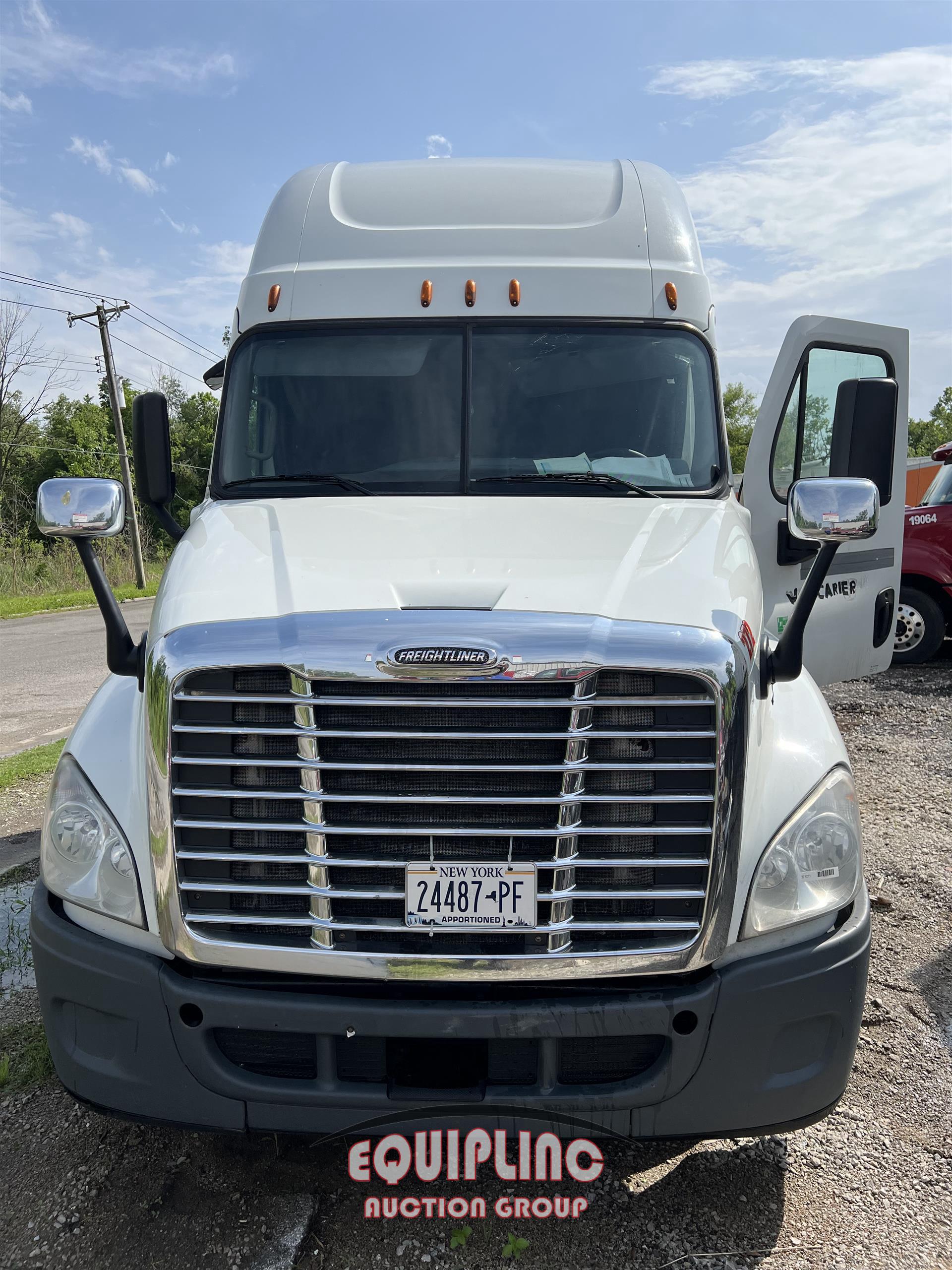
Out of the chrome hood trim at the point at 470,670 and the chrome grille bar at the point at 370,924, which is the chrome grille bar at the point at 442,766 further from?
the chrome grille bar at the point at 370,924

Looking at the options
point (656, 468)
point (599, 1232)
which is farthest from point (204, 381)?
point (599, 1232)

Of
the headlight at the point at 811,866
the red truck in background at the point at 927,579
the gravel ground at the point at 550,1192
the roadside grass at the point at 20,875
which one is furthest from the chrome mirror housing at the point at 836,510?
the red truck in background at the point at 927,579

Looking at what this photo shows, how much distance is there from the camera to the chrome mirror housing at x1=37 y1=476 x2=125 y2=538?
10.1 ft

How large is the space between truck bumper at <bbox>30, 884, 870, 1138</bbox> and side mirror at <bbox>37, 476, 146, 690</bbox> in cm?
87

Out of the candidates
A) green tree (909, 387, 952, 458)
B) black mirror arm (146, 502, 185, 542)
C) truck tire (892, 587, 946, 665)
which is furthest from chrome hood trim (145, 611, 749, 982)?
green tree (909, 387, 952, 458)

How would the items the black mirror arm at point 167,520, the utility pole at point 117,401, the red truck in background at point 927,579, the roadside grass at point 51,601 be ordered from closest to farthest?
the black mirror arm at point 167,520, the red truck in background at point 927,579, the roadside grass at point 51,601, the utility pole at point 117,401

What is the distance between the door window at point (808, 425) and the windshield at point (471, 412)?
531 millimetres

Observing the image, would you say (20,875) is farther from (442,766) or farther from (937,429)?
(937,429)

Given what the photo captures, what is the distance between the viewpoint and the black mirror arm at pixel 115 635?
2.99 metres

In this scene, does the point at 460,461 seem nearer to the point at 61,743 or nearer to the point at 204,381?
the point at 204,381

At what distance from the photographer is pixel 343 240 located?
169 inches

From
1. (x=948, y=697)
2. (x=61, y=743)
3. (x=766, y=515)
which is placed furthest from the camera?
(x=948, y=697)

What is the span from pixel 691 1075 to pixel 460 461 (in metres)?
2.25

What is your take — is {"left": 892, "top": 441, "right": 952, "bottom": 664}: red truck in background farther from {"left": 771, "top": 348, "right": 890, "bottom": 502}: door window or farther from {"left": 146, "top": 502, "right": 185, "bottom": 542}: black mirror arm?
{"left": 146, "top": 502, "right": 185, "bottom": 542}: black mirror arm
